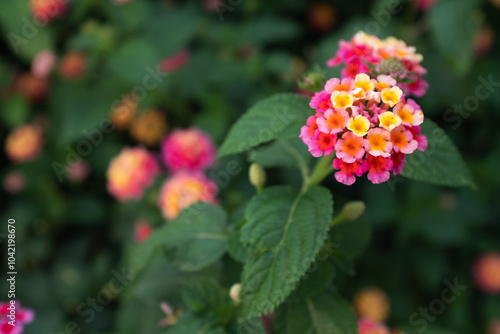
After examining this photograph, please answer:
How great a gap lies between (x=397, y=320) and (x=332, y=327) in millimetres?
1031

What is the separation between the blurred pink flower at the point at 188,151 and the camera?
1.42 meters

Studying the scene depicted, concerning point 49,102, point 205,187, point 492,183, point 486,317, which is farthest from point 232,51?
point 486,317

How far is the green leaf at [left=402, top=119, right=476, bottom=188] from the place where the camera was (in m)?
0.69

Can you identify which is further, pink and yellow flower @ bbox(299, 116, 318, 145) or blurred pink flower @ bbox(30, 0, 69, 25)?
blurred pink flower @ bbox(30, 0, 69, 25)

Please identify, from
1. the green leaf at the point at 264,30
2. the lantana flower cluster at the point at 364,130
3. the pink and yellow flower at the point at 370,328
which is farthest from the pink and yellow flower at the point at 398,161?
the green leaf at the point at 264,30

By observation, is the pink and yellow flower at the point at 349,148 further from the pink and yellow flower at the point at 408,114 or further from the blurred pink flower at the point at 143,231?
the blurred pink flower at the point at 143,231

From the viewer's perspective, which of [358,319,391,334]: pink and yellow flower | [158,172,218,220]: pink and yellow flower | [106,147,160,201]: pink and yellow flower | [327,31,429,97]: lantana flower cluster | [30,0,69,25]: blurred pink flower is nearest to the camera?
[327,31,429,97]: lantana flower cluster

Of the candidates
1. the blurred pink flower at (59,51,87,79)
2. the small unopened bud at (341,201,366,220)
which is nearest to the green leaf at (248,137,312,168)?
the small unopened bud at (341,201,366,220)

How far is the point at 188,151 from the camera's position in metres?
1.42

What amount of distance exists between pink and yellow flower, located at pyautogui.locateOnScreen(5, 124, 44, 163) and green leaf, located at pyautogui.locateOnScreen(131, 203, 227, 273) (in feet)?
3.52

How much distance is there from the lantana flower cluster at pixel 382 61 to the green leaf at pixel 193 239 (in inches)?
13.8

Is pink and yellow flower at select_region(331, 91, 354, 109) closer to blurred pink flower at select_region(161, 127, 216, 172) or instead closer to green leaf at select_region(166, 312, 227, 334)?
green leaf at select_region(166, 312, 227, 334)

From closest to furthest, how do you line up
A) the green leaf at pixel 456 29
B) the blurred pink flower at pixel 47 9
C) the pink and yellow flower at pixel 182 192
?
the pink and yellow flower at pixel 182 192 → the green leaf at pixel 456 29 → the blurred pink flower at pixel 47 9

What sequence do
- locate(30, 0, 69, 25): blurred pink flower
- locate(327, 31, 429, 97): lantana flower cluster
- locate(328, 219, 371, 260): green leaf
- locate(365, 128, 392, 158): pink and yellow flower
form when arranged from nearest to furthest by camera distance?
locate(365, 128, 392, 158): pink and yellow flower
locate(327, 31, 429, 97): lantana flower cluster
locate(328, 219, 371, 260): green leaf
locate(30, 0, 69, 25): blurred pink flower
